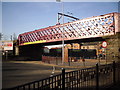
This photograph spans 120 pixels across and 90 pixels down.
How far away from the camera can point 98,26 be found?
69.5 feet

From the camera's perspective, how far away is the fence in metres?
3.24

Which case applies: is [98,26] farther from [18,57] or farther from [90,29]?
[18,57]

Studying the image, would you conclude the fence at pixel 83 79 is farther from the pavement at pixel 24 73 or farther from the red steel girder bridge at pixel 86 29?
the red steel girder bridge at pixel 86 29

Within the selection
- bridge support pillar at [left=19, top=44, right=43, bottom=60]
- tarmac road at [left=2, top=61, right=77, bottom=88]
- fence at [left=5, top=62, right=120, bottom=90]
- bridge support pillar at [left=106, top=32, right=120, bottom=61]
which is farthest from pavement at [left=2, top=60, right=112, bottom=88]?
bridge support pillar at [left=19, top=44, right=43, bottom=60]

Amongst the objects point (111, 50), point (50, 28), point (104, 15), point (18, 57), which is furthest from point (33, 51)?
point (111, 50)

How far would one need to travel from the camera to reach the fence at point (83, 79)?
10.6 ft

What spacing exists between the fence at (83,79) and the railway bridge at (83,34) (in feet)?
14.0

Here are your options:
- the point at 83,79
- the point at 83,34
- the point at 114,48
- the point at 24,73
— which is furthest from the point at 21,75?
the point at 83,34

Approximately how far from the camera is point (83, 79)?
420cm

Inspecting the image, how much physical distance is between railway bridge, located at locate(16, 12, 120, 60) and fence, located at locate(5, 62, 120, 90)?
4.27 meters

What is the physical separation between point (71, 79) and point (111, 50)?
7.55m

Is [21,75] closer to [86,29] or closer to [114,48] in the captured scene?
[114,48]

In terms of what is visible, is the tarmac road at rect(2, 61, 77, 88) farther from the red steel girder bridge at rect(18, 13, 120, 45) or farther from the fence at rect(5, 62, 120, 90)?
the red steel girder bridge at rect(18, 13, 120, 45)

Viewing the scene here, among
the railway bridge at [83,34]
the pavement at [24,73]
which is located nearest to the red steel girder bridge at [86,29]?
the railway bridge at [83,34]
